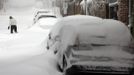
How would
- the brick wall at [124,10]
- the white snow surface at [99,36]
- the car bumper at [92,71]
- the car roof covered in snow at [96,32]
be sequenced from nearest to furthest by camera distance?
the car bumper at [92,71] < the white snow surface at [99,36] < the car roof covered in snow at [96,32] < the brick wall at [124,10]

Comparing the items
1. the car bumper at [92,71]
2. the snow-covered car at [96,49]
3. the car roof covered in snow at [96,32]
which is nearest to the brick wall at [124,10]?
the car roof covered in snow at [96,32]

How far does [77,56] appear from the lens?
9453 mm

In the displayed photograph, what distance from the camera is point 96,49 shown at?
377 inches

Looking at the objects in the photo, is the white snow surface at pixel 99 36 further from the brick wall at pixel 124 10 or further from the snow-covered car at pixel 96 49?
the brick wall at pixel 124 10

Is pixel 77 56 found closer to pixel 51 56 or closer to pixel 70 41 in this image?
pixel 70 41

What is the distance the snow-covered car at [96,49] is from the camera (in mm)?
9398

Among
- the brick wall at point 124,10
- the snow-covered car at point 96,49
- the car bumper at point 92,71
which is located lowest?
the car bumper at point 92,71

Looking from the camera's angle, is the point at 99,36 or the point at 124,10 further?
the point at 124,10

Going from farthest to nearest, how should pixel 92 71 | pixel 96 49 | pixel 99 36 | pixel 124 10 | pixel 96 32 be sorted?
1. pixel 124 10
2. pixel 96 32
3. pixel 99 36
4. pixel 96 49
5. pixel 92 71

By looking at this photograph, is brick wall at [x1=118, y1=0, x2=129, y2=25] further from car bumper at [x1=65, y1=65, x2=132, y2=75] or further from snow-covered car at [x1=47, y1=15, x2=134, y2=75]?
car bumper at [x1=65, y1=65, x2=132, y2=75]

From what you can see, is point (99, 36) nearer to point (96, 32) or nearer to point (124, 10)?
point (96, 32)

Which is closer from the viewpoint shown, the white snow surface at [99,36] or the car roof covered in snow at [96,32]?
the white snow surface at [99,36]

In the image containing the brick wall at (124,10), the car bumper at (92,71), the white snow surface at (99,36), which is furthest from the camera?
the brick wall at (124,10)

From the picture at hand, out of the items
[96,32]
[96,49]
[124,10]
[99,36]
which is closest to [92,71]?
[96,49]
